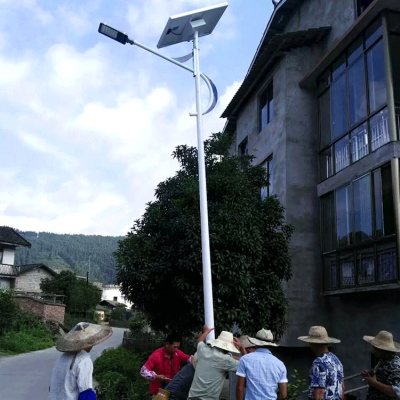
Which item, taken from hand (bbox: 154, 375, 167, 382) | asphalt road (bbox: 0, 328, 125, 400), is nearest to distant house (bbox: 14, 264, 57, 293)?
asphalt road (bbox: 0, 328, 125, 400)

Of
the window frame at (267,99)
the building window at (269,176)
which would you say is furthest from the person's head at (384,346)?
the window frame at (267,99)

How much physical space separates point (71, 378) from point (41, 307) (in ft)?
102

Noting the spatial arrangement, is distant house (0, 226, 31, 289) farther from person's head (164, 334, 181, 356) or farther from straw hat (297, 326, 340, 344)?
straw hat (297, 326, 340, 344)

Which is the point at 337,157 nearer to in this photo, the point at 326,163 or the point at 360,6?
the point at 326,163

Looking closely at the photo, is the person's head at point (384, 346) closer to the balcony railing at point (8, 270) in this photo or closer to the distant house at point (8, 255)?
the distant house at point (8, 255)

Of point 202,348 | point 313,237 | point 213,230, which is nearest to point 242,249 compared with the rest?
point 213,230

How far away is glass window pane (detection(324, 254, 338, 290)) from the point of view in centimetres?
1289

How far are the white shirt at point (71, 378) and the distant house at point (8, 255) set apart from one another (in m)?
40.9

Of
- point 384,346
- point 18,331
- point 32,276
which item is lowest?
point 18,331

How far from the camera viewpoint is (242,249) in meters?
10.8

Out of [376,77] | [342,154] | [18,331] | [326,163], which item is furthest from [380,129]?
[18,331]

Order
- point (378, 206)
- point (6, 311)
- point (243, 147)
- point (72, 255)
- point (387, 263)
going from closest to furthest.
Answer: point (387, 263), point (378, 206), point (243, 147), point (6, 311), point (72, 255)

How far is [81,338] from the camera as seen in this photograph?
4668mm

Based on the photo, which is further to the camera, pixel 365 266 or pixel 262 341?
pixel 365 266
